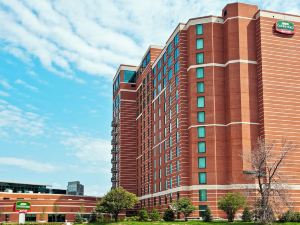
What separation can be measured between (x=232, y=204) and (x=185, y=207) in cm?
1101

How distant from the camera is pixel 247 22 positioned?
4063 inches

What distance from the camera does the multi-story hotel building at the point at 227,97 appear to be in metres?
98.8

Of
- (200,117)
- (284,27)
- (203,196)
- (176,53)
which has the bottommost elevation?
(203,196)

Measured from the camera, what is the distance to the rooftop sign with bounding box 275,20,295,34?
333 feet

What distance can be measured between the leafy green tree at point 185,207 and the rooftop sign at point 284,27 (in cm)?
3823

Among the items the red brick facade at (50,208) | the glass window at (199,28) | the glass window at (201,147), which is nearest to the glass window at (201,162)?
the glass window at (201,147)

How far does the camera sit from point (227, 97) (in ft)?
337

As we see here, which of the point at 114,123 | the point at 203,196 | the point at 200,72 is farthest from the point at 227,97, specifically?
the point at 114,123

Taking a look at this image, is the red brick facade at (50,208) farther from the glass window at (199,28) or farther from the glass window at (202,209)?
the glass window at (199,28)

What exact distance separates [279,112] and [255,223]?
84.6 feet

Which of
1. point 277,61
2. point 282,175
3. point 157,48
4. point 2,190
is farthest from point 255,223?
point 2,190

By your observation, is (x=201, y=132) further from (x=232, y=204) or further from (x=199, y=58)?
(x=232, y=204)

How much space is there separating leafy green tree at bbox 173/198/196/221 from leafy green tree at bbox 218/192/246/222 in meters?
7.89

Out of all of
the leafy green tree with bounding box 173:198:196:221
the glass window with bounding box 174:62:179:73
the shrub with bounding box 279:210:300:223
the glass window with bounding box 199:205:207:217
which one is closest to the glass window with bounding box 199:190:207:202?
the glass window with bounding box 199:205:207:217
